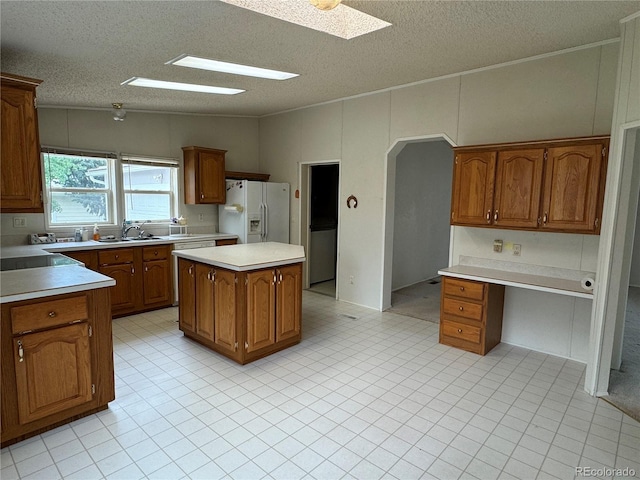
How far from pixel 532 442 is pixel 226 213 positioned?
491 cm

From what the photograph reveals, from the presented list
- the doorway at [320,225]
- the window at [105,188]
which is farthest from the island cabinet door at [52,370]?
the doorway at [320,225]

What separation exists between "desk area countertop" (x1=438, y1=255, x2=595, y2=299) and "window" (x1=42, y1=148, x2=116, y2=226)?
4.52 m

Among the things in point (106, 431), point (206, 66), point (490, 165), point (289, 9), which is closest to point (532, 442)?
point (490, 165)

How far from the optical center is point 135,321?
4480mm

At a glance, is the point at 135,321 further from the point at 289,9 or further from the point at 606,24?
the point at 606,24

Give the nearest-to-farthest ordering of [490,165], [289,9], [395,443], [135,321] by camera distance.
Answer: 1. [395,443]
2. [289,9]
3. [490,165]
4. [135,321]

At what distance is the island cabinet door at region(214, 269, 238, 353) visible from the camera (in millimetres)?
3293

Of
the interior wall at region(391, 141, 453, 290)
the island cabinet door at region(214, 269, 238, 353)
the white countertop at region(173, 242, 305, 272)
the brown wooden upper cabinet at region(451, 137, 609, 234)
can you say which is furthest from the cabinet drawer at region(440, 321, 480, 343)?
the interior wall at region(391, 141, 453, 290)

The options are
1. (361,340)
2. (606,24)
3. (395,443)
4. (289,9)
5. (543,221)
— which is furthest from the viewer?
(361,340)

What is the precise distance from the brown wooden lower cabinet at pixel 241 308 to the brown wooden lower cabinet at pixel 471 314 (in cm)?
157

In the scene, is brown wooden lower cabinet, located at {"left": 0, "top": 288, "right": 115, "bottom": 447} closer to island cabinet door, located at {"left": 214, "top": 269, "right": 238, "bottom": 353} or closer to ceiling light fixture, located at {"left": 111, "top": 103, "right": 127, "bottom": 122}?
island cabinet door, located at {"left": 214, "top": 269, "right": 238, "bottom": 353}

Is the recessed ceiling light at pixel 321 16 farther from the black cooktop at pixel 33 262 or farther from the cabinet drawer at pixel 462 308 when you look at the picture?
the cabinet drawer at pixel 462 308

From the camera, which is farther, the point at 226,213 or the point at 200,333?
the point at 226,213

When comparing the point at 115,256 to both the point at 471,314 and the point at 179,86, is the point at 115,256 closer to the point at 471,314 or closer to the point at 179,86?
the point at 179,86
